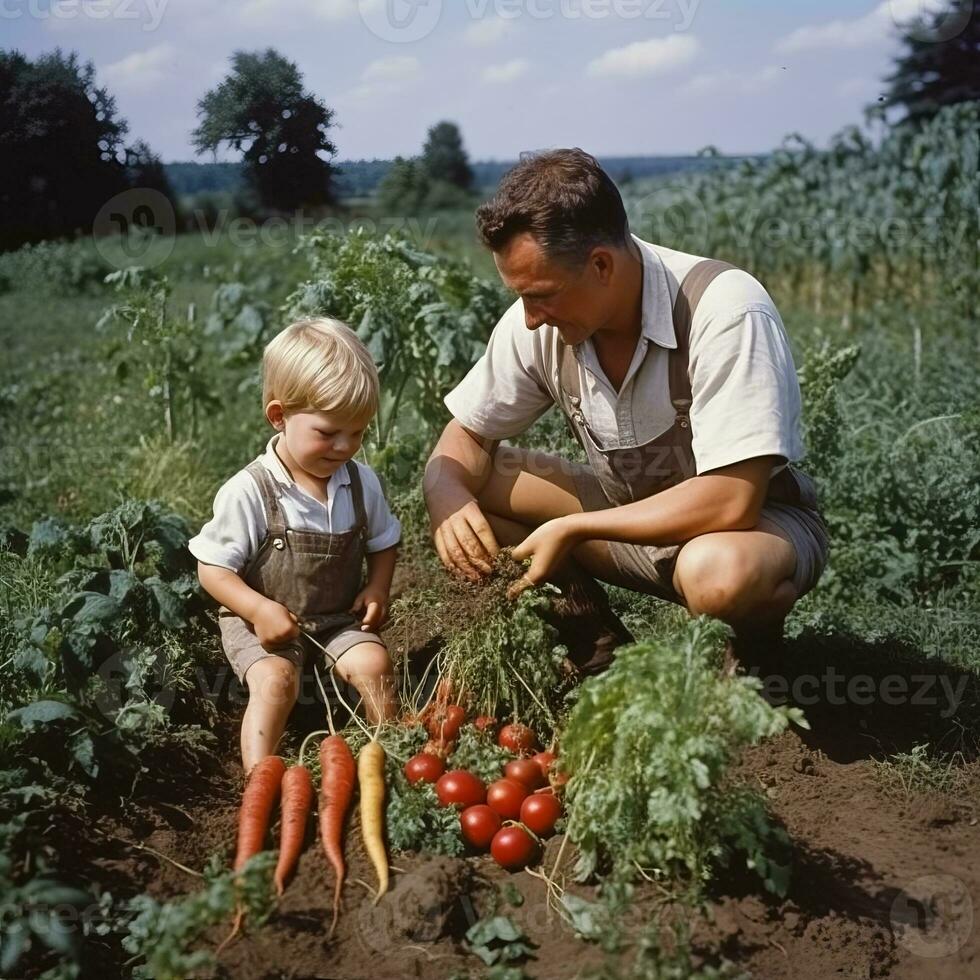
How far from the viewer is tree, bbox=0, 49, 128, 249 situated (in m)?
→ 4.23

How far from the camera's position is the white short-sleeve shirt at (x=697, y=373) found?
3.11 m

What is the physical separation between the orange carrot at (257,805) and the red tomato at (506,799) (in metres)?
0.56

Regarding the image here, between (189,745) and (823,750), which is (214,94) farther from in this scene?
(823,750)

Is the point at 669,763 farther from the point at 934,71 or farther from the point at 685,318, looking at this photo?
the point at 934,71

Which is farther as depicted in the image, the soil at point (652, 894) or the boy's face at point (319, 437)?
the boy's face at point (319, 437)

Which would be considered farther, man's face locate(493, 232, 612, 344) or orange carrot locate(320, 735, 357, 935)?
man's face locate(493, 232, 612, 344)

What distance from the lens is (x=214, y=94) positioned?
4309 millimetres

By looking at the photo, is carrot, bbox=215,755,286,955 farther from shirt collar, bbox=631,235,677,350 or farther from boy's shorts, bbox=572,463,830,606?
shirt collar, bbox=631,235,677,350

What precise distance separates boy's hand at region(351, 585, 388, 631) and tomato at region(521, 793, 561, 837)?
2.69 ft

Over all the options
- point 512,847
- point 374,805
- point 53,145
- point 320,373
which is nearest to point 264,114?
point 53,145

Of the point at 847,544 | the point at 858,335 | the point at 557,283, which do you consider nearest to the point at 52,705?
the point at 557,283

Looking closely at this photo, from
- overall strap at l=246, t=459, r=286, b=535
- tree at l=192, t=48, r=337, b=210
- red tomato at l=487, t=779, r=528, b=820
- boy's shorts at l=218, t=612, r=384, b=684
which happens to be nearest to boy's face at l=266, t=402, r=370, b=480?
overall strap at l=246, t=459, r=286, b=535

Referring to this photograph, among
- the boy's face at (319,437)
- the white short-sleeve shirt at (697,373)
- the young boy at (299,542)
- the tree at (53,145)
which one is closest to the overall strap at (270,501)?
the young boy at (299,542)

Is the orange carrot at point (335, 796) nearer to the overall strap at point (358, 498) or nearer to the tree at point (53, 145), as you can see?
the overall strap at point (358, 498)
